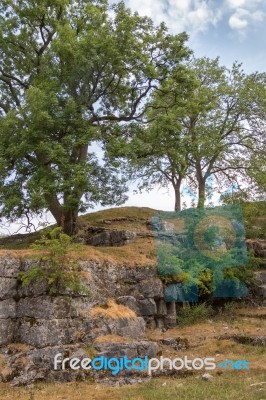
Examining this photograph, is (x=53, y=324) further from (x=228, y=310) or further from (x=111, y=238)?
(x=228, y=310)

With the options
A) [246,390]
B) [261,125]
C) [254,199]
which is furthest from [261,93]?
[246,390]

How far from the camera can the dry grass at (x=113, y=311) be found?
47.5ft

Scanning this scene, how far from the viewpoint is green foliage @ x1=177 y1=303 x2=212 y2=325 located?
59.4 ft

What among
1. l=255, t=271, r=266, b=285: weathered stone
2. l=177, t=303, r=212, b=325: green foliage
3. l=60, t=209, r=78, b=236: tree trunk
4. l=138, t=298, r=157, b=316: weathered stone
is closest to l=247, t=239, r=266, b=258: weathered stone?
l=255, t=271, r=266, b=285: weathered stone

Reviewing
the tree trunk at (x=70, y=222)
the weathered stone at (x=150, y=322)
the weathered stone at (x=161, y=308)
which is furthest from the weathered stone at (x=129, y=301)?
the tree trunk at (x=70, y=222)

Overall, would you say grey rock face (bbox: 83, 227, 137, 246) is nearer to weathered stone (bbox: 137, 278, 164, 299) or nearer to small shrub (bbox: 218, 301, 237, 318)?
weathered stone (bbox: 137, 278, 164, 299)

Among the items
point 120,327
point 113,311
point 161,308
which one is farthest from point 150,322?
point 120,327

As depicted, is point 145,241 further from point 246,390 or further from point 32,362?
point 246,390

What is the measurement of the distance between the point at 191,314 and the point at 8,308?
28.4 feet

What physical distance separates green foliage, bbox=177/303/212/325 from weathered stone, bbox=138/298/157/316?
194 centimetres

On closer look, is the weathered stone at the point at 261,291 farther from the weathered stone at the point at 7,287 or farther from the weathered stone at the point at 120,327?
the weathered stone at the point at 7,287

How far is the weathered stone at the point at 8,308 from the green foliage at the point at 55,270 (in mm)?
793

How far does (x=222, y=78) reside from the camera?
105 feet

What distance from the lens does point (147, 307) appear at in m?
16.9
